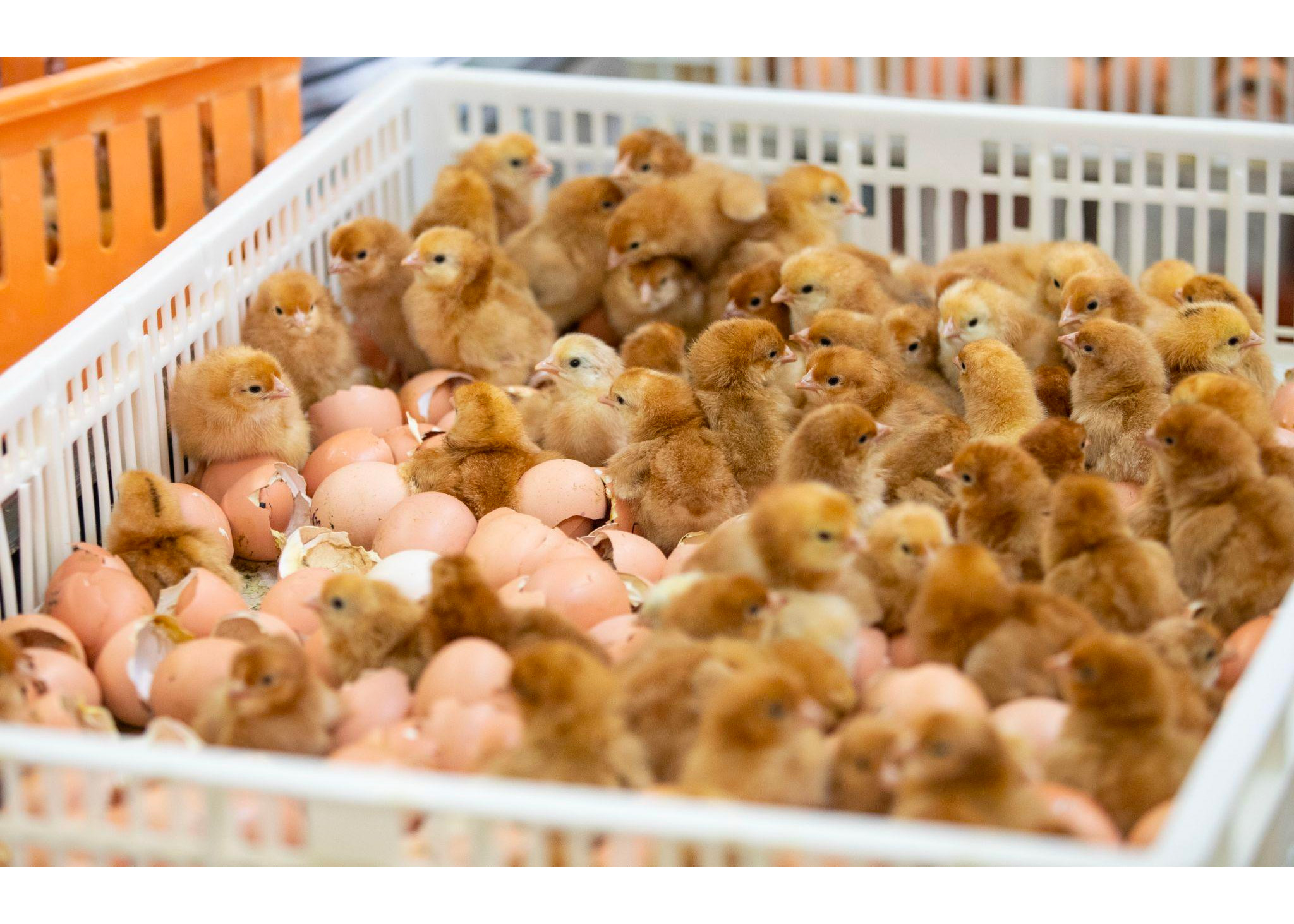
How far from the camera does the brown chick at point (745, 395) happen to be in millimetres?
2508

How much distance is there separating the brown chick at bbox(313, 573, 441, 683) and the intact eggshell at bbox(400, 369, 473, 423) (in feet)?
2.95

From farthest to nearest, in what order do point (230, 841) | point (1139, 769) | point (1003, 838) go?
point (1139, 769)
point (230, 841)
point (1003, 838)

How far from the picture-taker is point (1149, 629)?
1.97m

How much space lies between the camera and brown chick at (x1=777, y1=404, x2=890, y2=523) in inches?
89.6

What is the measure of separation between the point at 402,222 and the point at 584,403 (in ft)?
Answer: 3.12

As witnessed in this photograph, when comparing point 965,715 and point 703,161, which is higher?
point 703,161

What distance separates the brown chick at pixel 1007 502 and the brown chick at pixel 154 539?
3.55ft

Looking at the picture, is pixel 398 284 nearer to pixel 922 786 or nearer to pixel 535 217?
pixel 535 217

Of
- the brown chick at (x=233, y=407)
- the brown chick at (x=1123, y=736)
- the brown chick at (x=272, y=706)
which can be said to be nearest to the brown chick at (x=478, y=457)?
the brown chick at (x=233, y=407)

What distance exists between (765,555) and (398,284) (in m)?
1.23

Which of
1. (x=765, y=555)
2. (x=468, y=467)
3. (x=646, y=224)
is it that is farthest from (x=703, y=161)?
(x=765, y=555)

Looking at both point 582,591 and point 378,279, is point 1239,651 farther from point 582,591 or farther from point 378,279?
Result: point 378,279

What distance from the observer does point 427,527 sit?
7.90 ft

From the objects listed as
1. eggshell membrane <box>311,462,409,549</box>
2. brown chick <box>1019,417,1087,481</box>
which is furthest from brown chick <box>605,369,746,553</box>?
brown chick <box>1019,417,1087,481</box>
